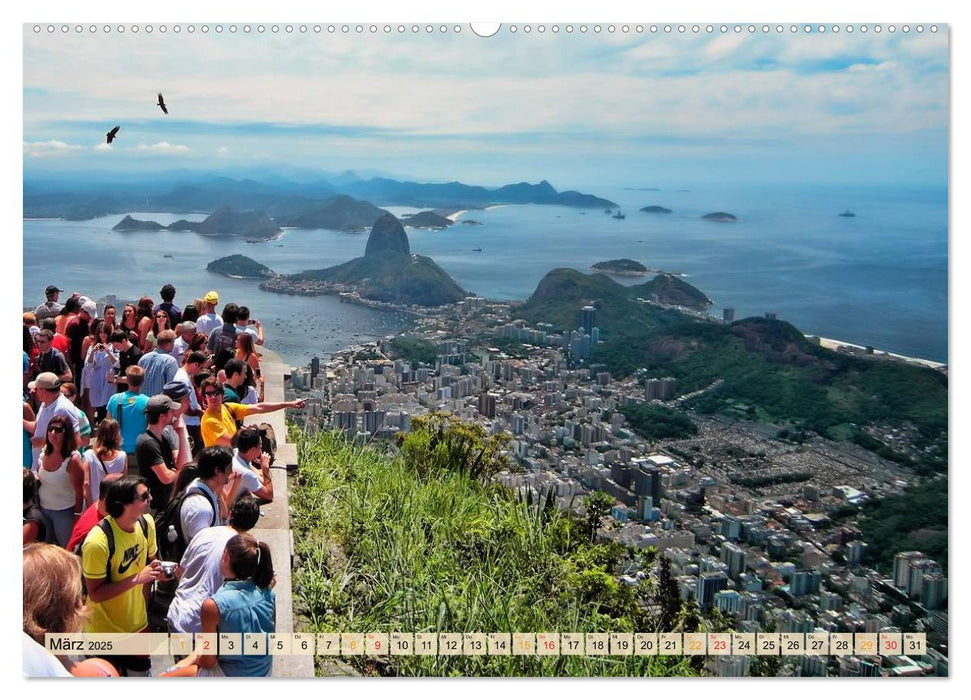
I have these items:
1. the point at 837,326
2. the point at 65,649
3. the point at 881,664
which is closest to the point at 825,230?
the point at 837,326

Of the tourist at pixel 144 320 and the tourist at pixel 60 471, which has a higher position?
the tourist at pixel 144 320

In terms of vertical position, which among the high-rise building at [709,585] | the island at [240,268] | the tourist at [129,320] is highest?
the island at [240,268]

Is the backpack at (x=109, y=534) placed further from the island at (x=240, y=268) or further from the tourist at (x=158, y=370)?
the island at (x=240, y=268)

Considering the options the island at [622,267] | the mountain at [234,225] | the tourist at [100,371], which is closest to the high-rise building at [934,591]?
the island at [622,267]

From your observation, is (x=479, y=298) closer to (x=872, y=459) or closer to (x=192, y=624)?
(x=872, y=459)

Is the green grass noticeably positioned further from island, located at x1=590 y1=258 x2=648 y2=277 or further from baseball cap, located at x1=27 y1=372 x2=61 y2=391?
island, located at x1=590 y1=258 x2=648 y2=277

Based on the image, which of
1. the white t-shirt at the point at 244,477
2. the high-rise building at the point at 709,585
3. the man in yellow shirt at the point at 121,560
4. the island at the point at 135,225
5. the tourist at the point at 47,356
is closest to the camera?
the man in yellow shirt at the point at 121,560

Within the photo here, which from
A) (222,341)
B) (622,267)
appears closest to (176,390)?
(222,341)
